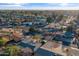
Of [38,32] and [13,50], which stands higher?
[38,32]

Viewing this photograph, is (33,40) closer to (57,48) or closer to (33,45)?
(33,45)

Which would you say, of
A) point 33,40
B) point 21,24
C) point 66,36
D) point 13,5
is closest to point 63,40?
point 66,36

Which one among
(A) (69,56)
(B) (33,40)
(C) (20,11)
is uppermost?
(C) (20,11)

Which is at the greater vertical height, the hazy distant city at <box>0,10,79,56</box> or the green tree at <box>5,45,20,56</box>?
the hazy distant city at <box>0,10,79,56</box>

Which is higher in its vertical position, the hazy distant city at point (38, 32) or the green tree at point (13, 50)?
the hazy distant city at point (38, 32)

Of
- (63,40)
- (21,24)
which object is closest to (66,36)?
(63,40)

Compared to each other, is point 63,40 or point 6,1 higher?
point 6,1
